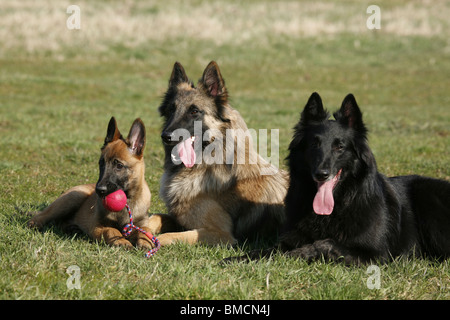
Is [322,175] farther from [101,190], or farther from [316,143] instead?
[101,190]

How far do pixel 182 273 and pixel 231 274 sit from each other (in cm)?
45

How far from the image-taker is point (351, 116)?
518 cm

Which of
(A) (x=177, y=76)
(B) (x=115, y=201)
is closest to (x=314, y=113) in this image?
(A) (x=177, y=76)

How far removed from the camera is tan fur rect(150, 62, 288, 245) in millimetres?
6180

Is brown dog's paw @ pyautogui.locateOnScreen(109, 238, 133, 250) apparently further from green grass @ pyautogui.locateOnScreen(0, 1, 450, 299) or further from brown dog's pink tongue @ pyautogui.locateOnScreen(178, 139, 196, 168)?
brown dog's pink tongue @ pyautogui.locateOnScreen(178, 139, 196, 168)

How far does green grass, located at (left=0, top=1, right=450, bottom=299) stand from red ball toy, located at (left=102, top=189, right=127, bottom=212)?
45 cm

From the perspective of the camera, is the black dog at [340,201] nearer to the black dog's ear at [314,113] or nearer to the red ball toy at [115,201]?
the black dog's ear at [314,113]

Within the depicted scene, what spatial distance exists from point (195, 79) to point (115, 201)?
1520 cm

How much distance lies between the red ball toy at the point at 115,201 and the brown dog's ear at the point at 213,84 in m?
1.60

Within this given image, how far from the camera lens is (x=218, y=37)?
26656 mm

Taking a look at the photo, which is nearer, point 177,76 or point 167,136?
point 167,136

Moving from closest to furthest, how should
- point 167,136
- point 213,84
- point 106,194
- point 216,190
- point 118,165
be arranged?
point 106,194
point 118,165
point 167,136
point 216,190
point 213,84
